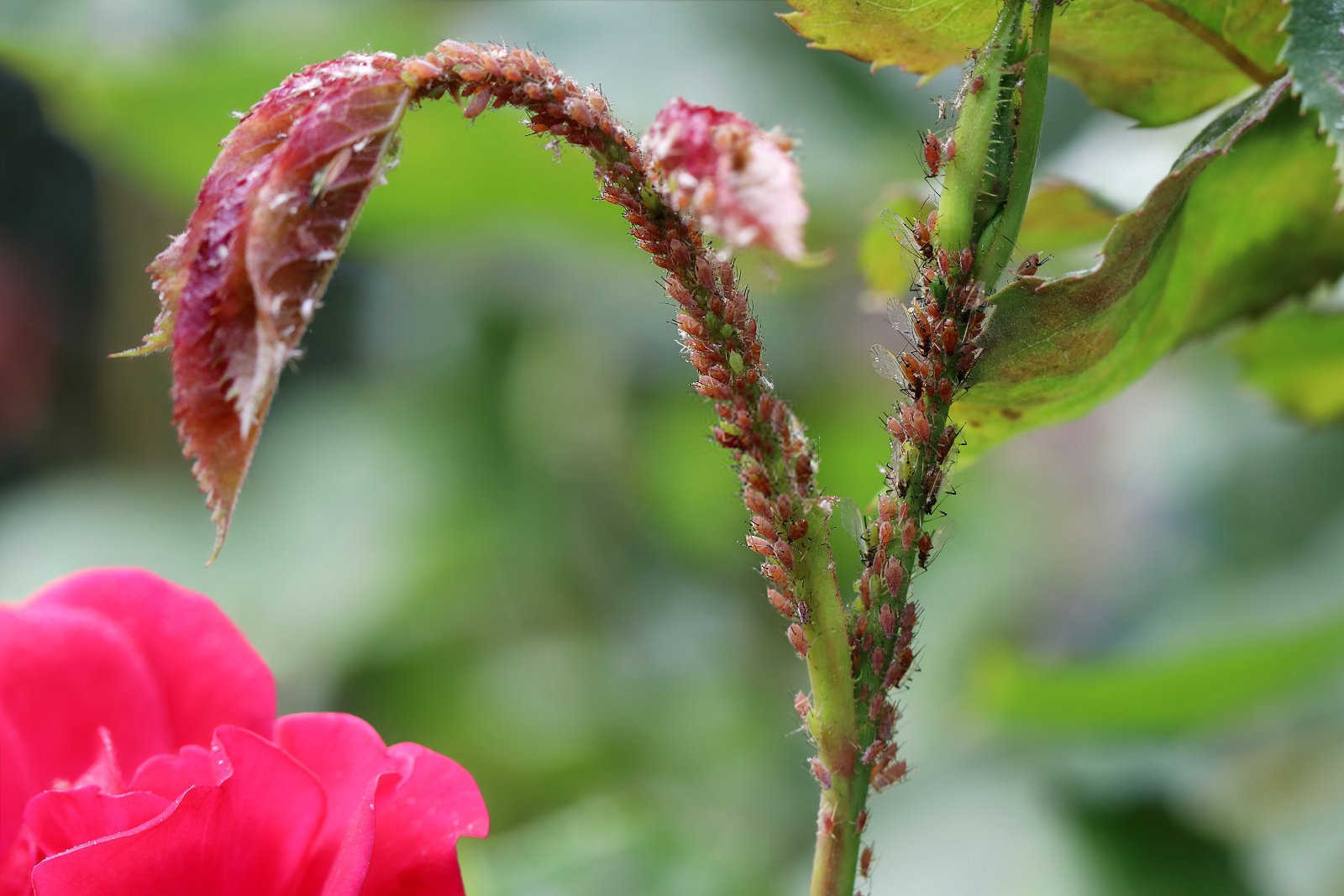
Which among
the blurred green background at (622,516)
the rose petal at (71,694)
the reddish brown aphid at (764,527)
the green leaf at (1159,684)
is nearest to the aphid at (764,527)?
the reddish brown aphid at (764,527)

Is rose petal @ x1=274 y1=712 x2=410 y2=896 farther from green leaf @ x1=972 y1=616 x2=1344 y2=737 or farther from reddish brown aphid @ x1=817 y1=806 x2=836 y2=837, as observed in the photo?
green leaf @ x1=972 y1=616 x2=1344 y2=737

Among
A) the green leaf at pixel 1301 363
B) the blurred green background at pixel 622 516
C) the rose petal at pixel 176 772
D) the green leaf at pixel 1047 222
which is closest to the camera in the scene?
the rose petal at pixel 176 772

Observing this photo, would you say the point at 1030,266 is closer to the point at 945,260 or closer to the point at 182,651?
the point at 945,260

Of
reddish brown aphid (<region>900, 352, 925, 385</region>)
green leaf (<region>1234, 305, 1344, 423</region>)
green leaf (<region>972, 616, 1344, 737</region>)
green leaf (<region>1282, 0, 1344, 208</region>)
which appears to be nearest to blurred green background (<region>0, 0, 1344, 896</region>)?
green leaf (<region>972, 616, 1344, 737</region>)

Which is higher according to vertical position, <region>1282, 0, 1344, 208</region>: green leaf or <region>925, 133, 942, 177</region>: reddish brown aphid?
<region>1282, 0, 1344, 208</region>: green leaf

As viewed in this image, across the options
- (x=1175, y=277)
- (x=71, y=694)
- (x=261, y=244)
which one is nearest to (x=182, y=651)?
(x=71, y=694)

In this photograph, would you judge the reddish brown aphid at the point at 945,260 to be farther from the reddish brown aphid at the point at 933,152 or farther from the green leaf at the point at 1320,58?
the green leaf at the point at 1320,58
